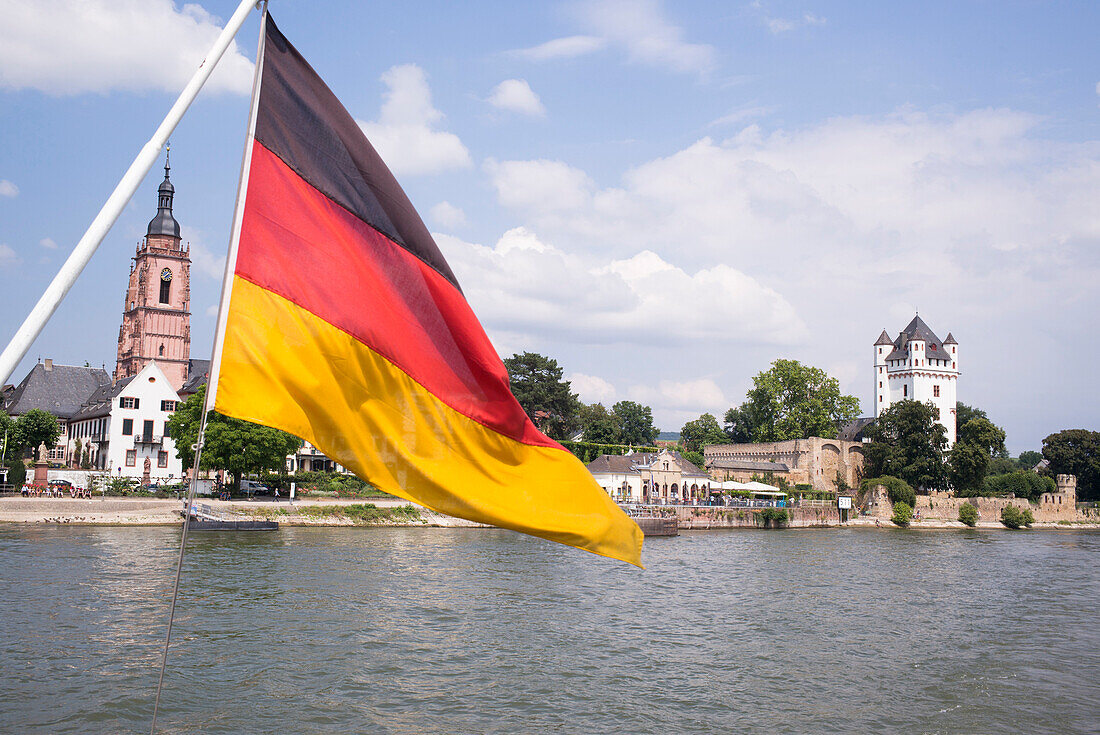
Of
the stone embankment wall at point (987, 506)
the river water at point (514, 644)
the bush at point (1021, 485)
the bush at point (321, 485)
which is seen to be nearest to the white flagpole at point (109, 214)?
the river water at point (514, 644)

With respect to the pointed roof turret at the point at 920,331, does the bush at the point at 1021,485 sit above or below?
below

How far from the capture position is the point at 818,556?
145ft

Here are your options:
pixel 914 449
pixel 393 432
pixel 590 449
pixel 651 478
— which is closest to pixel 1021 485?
pixel 914 449

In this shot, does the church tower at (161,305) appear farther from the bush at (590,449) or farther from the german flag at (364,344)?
the german flag at (364,344)

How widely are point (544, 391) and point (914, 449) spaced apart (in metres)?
37.3

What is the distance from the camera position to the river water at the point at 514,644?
1440cm

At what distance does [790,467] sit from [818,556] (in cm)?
4860

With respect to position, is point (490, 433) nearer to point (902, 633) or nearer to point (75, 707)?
point (75, 707)

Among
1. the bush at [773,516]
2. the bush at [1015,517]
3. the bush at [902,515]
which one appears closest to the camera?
the bush at [773,516]

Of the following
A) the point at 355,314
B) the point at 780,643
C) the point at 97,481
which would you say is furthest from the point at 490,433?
the point at 97,481

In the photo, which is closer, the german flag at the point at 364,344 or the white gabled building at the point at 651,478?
the german flag at the point at 364,344

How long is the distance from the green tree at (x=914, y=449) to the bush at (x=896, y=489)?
13.7 feet

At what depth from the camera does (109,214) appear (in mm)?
3795

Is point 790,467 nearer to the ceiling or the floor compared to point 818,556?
nearer to the ceiling
